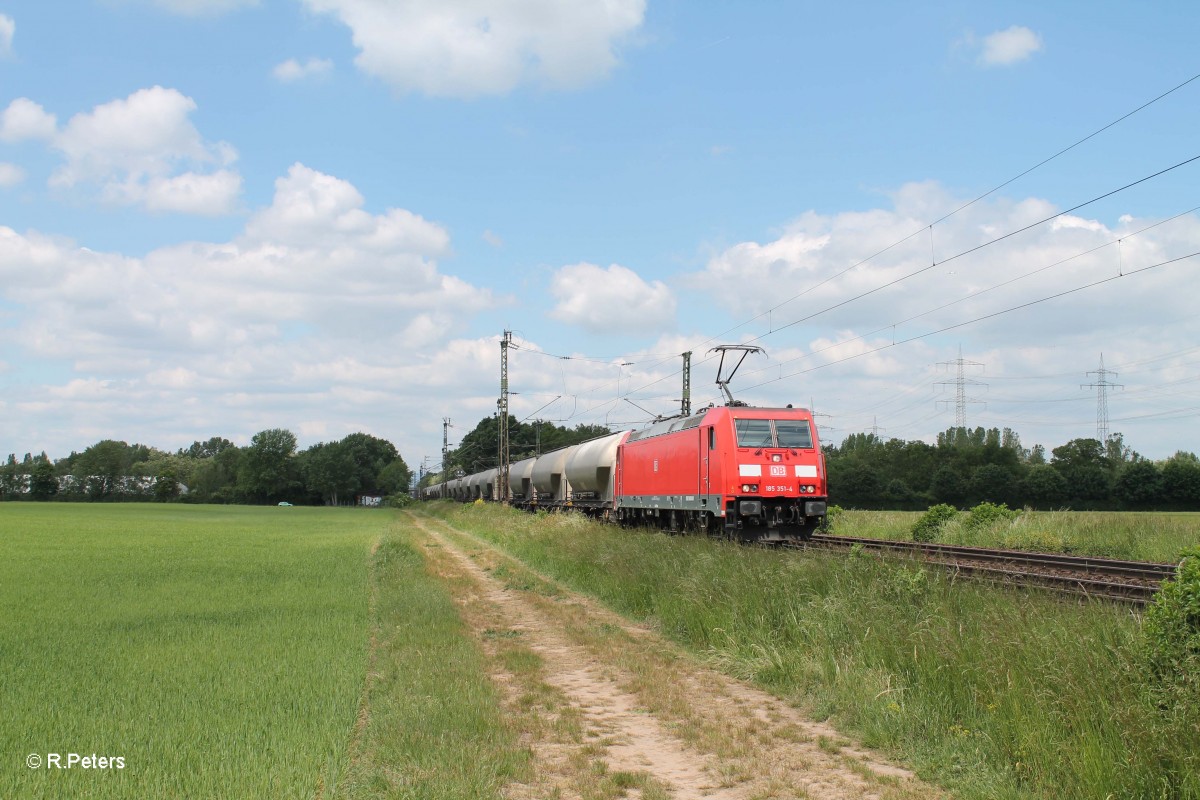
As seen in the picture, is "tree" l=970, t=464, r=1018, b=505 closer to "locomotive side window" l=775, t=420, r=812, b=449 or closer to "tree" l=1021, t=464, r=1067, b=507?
"tree" l=1021, t=464, r=1067, b=507

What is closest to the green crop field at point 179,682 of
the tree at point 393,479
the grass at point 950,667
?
the grass at point 950,667

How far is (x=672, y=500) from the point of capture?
26438 millimetres

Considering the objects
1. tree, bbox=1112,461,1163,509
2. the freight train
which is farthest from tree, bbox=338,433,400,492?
the freight train

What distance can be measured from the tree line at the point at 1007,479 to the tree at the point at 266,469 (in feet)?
293

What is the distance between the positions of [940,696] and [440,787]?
4.27 metres

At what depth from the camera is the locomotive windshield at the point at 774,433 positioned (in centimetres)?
2245

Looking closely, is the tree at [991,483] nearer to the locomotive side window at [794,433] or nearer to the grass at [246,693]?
the locomotive side window at [794,433]

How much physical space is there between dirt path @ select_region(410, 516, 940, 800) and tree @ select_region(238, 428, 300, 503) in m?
134

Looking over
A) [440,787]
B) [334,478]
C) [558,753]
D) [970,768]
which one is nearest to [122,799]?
[440,787]

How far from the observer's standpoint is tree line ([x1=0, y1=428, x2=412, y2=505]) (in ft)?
451

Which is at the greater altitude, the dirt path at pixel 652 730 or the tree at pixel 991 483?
the tree at pixel 991 483

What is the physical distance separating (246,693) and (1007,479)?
251 feet

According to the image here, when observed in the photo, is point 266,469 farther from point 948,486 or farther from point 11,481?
point 948,486

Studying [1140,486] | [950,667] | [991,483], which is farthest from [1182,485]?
[950,667]
